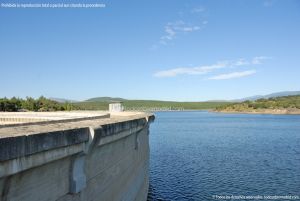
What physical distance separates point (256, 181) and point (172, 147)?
23550 mm

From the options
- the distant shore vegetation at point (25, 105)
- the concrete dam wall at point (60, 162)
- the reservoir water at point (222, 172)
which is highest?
the distant shore vegetation at point (25, 105)

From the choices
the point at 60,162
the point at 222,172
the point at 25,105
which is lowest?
the point at 222,172

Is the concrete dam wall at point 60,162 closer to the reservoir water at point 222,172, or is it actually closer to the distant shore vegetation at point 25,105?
the reservoir water at point 222,172

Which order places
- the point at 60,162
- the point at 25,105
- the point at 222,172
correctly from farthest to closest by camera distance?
1. the point at 25,105
2. the point at 222,172
3. the point at 60,162

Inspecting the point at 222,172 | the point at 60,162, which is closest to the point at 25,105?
the point at 222,172

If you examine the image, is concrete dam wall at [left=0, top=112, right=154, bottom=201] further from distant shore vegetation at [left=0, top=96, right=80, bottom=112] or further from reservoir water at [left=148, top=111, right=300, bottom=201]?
distant shore vegetation at [left=0, top=96, right=80, bottom=112]

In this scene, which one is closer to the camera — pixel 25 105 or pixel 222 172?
pixel 222 172

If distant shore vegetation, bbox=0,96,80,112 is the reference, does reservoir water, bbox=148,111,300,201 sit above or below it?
below

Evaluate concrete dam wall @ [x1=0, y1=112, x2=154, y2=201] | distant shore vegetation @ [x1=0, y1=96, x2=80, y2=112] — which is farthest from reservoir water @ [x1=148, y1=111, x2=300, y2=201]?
distant shore vegetation @ [x1=0, y1=96, x2=80, y2=112]

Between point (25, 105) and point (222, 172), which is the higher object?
point (25, 105)

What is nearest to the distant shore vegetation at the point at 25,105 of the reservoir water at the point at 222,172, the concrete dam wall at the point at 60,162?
the reservoir water at the point at 222,172

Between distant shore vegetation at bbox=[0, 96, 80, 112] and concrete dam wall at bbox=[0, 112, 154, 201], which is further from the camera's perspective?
distant shore vegetation at bbox=[0, 96, 80, 112]

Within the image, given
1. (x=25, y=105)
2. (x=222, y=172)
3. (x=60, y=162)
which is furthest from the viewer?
(x=25, y=105)

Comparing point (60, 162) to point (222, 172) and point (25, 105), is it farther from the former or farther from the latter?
point (25, 105)
